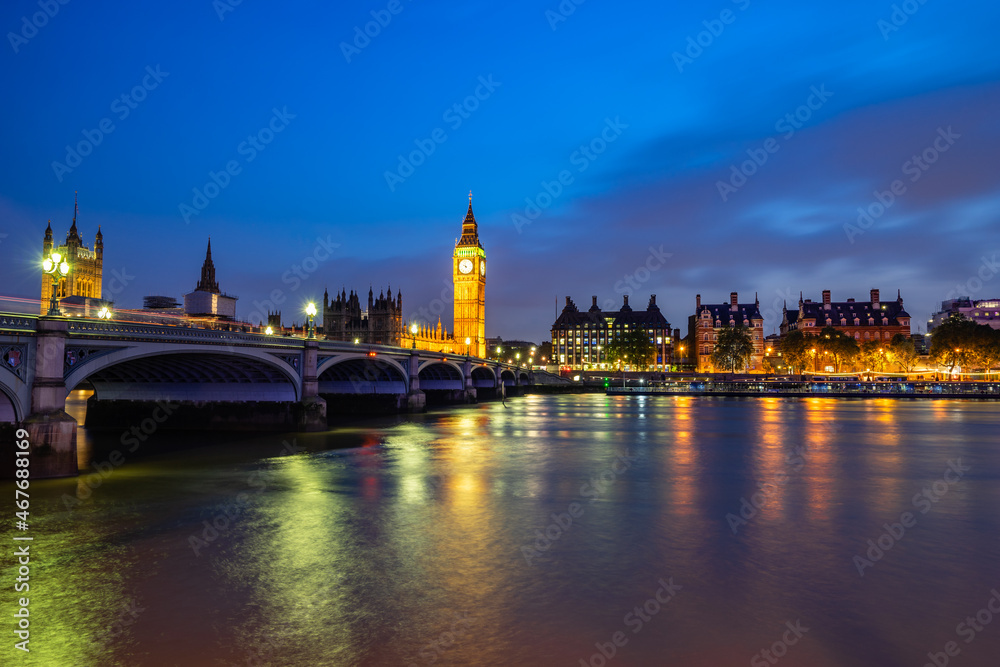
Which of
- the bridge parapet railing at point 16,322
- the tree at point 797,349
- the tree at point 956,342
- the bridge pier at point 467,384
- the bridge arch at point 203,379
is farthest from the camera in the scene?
the tree at point 797,349

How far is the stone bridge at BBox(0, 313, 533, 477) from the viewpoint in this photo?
22859mm

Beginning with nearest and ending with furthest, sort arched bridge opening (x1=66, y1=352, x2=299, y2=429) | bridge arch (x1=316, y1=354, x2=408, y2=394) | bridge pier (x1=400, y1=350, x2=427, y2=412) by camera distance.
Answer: arched bridge opening (x1=66, y1=352, x2=299, y2=429) < bridge arch (x1=316, y1=354, x2=408, y2=394) < bridge pier (x1=400, y1=350, x2=427, y2=412)

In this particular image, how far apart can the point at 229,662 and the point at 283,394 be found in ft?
125

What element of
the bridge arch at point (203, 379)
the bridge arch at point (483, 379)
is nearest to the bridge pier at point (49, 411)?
the bridge arch at point (203, 379)

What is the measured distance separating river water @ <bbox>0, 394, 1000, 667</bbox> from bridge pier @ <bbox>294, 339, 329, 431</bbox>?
562 inches

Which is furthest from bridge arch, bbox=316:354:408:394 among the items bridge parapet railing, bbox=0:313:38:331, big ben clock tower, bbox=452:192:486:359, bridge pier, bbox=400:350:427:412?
big ben clock tower, bbox=452:192:486:359

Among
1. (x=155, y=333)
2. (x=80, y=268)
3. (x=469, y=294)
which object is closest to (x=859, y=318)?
(x=469, y=294)

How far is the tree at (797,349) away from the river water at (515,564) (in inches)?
4830

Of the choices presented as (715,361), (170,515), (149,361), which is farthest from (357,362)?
(715,361)

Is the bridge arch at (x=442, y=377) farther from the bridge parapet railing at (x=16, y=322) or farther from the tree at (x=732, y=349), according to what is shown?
the tree at (x=732, y=349)

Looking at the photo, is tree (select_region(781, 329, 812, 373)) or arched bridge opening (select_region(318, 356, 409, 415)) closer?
arched bridge opening (select_region(318, 356, 409, 415))

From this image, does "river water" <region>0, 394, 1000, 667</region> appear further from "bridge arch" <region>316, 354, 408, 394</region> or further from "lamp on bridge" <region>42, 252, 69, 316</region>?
"bridge arch" <region>316, 354, 408, 394</region>

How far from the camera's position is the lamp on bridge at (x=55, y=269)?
886 inches

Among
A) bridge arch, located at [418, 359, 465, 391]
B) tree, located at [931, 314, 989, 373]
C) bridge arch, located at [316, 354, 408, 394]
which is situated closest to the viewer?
bridge arch, located at [316, 354, 408, 394]
